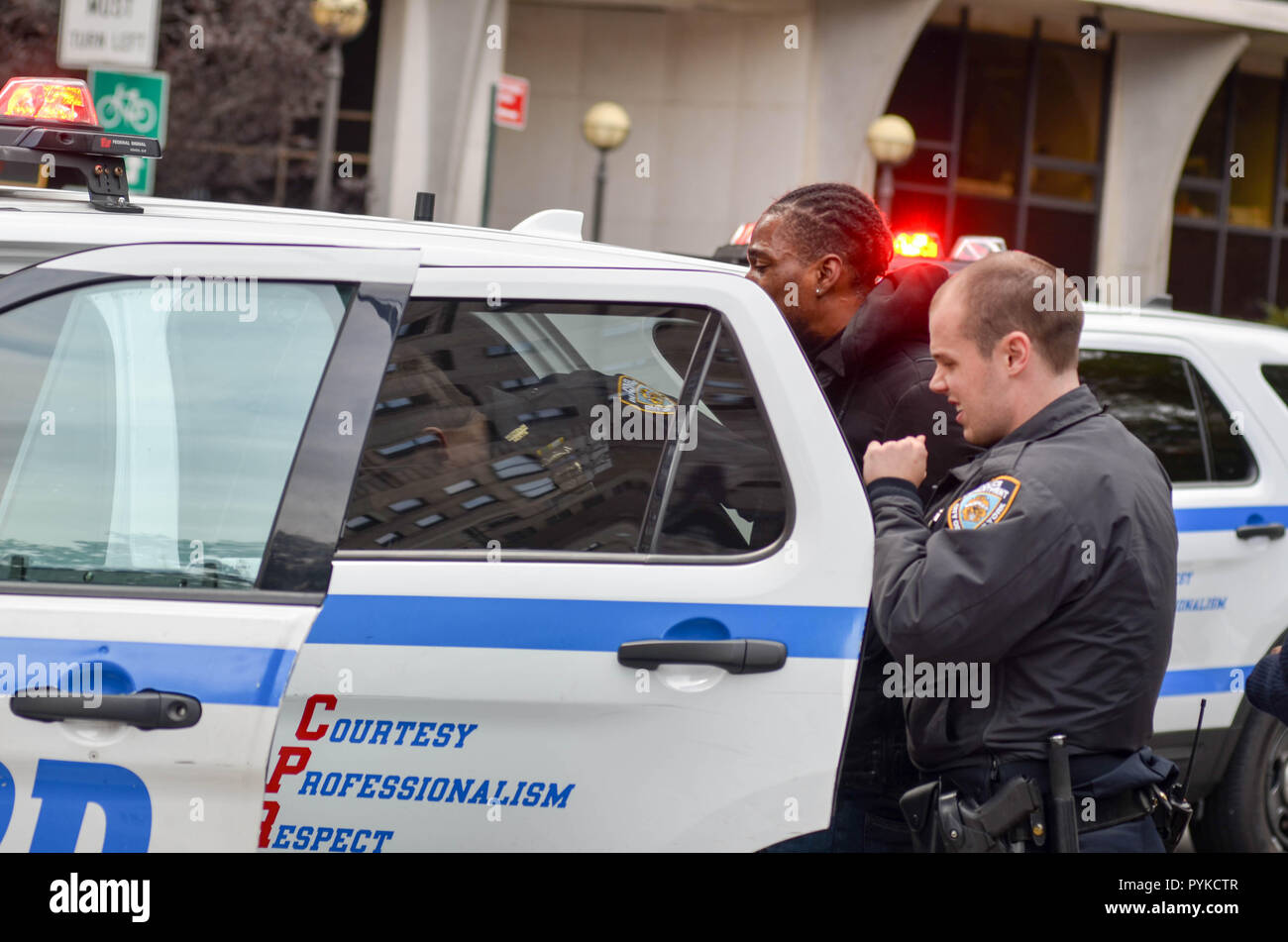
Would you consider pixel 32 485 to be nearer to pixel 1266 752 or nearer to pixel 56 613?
A: pixel 56 613

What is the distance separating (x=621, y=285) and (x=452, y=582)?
0.54 metres

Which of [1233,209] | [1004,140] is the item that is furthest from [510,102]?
[1233,209]

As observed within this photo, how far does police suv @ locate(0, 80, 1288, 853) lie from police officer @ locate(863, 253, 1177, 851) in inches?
5.1

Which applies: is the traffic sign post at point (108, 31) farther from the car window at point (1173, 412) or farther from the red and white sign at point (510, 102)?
the red and white sign at point (510, 102)

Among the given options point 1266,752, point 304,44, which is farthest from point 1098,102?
point 1266,752

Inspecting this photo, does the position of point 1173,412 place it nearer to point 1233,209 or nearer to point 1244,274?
point 1233,209

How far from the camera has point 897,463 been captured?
91.3 inches

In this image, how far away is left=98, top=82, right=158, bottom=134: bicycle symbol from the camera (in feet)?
23.5

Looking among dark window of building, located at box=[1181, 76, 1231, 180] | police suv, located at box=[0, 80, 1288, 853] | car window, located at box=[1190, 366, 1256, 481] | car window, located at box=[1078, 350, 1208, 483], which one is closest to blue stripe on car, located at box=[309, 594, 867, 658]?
police suv, located at box=[0, 80, 1288, 853]

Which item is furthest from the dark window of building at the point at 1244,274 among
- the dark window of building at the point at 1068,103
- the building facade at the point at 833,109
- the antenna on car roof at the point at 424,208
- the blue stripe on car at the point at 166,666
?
the blue stripe on car at the point at 166,666

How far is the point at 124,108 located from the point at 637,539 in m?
5.92

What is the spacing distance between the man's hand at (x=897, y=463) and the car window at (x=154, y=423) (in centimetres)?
88
